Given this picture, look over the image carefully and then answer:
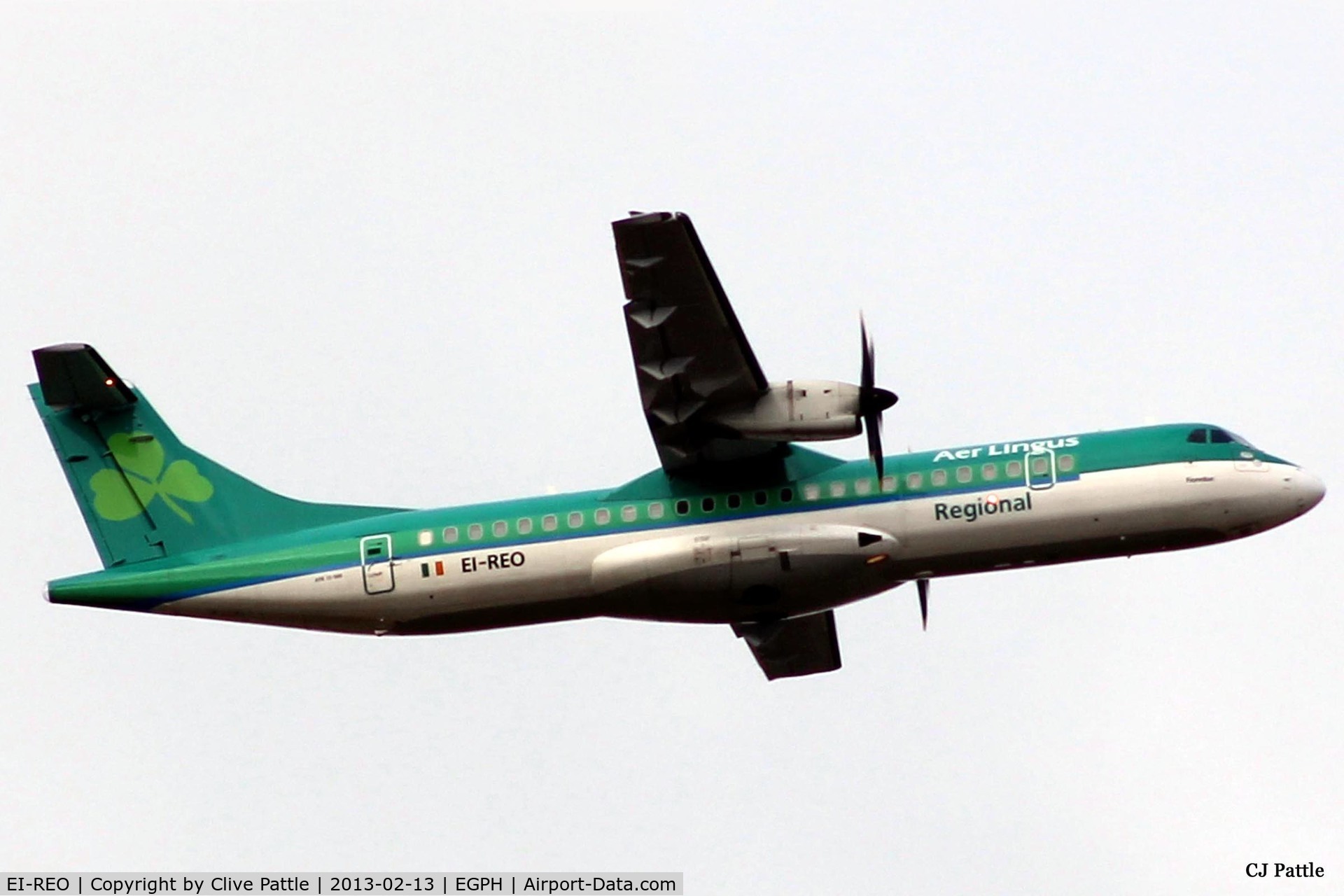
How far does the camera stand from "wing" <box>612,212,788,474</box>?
2528 cm

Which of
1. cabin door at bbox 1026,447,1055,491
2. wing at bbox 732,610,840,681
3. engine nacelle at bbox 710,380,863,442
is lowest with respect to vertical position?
wing at bbox 732,610,840,681

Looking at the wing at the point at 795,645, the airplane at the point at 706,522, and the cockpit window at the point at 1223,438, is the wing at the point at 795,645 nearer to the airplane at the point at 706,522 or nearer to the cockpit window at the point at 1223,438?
the airplane at the point at 706,522

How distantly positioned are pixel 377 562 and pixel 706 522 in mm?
5270

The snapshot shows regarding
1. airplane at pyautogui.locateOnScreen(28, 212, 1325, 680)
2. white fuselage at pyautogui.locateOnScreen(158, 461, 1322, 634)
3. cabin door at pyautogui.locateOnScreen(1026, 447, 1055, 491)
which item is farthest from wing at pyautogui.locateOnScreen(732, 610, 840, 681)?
cabin door at pyautogui.locateOnScreen(1026, 447, 1055, 491)

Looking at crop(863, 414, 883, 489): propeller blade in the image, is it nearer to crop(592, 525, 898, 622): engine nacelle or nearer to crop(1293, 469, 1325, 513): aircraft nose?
crop(592, 525, 898, 622): engine nacelle

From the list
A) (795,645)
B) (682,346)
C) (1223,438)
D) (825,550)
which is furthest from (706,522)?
(1223,438)

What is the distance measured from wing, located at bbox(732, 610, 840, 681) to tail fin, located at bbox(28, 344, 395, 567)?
6.81m

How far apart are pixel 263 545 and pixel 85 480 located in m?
3.23

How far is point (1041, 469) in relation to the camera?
1093 inches

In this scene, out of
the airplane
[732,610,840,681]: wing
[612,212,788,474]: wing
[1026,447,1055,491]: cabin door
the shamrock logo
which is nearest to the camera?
[612,212,788,474]: wing

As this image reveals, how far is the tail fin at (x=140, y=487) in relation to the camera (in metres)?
29.2

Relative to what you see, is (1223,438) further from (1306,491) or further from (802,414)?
(802,414)

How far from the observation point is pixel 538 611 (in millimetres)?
28484

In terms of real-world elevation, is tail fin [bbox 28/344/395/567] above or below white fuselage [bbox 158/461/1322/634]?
above
